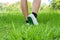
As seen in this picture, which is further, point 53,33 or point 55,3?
point 55,3

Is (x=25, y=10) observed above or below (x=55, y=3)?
above

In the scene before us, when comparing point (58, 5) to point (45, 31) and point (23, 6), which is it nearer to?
point (23, 6)

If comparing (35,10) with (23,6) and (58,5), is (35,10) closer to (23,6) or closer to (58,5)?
(23,6)

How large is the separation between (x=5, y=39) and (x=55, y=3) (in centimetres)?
733

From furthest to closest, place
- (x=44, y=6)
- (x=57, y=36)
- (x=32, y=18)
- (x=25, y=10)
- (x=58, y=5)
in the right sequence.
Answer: (x=44, y=6) < (x=58, y=5) < (x=25, y=10) < (x=32, y=18) < (x=57, y=36)

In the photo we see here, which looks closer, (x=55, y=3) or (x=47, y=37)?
(x=47, y=37)

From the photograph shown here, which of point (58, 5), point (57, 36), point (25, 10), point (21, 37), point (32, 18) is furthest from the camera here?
point (58, 5)

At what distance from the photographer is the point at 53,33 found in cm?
283

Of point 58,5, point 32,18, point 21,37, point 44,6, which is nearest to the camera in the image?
point 21,37

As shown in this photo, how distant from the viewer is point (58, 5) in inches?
382

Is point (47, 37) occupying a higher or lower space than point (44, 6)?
higher

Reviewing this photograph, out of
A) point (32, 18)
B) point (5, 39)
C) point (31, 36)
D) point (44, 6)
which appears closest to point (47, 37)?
point (31, 36)

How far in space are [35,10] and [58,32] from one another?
3.28 ft

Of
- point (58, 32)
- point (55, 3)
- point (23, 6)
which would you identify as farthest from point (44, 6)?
point (58, 32)
